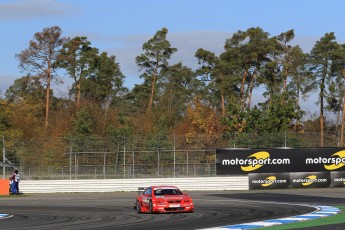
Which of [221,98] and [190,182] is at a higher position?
[221,98]

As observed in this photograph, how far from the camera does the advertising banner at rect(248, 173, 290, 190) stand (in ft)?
144

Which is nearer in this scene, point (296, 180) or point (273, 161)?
point (296, 180)

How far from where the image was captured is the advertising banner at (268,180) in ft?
144

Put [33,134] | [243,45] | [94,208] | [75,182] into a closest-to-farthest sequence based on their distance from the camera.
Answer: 1. [94,208]
2. [75,182]
3. [33,134]
4. [243,45]

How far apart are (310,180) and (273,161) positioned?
255cm

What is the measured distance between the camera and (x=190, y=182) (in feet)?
142

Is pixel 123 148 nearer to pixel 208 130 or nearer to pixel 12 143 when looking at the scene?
pixel 12 143

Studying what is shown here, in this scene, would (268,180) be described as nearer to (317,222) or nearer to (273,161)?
(273,161)

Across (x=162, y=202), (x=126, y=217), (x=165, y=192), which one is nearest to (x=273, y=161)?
(x=165, y=192)

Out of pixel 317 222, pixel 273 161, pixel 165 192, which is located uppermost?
pixel 273 161

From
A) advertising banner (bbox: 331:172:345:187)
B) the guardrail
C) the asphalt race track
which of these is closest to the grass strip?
the asphalt race track

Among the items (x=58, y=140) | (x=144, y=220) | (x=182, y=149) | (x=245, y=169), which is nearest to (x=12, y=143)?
(x=58, y=140)

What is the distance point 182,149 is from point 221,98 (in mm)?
42424

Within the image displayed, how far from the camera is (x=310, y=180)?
145ft
